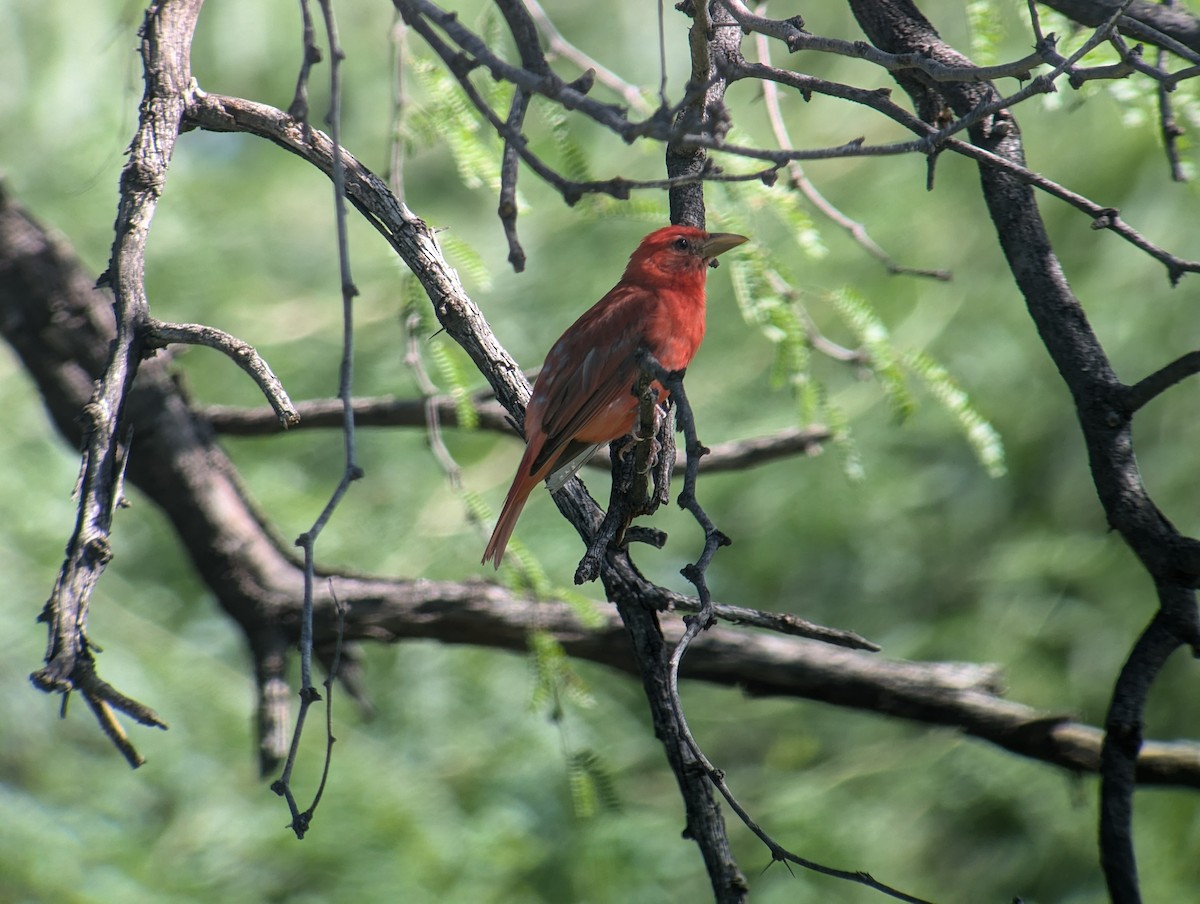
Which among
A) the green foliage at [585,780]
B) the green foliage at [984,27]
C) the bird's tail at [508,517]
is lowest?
the green foliage at [585,780]

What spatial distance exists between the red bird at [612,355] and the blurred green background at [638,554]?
0.37 metres

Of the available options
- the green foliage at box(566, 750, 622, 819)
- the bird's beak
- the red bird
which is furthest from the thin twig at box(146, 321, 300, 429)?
the bird's beak

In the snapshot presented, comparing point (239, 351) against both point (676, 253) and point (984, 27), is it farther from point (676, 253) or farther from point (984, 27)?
point (984, 27)

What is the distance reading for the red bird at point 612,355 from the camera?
3.57 meters

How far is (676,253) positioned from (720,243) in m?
0.18

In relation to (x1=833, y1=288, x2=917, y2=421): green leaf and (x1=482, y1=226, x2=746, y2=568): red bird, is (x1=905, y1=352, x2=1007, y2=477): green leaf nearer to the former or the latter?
(x1=833, y1=288, x2=917, y2=421): green leaf

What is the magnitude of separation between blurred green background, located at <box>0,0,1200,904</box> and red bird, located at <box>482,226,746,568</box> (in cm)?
37

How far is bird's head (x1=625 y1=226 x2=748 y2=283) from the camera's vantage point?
3.83 m

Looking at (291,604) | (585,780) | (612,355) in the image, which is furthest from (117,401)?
(291,604)

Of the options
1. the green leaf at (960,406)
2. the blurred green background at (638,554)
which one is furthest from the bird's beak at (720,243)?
the green leaf at (960,406)

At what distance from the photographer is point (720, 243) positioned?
3848 millimetres

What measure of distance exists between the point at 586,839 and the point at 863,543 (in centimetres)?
225

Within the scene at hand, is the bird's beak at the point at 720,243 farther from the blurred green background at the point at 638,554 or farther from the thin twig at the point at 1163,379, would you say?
the thin twig at the point at 1163,379

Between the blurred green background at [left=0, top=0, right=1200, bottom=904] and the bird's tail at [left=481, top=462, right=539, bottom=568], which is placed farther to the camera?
the blurred green background at [left=0, top=0, right=1200, bottom=904]
